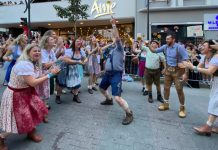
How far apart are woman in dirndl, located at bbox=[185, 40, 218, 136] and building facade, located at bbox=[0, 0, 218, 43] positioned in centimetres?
749

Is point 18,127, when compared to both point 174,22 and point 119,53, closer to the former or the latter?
point 119,53

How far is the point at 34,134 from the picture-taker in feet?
15.7

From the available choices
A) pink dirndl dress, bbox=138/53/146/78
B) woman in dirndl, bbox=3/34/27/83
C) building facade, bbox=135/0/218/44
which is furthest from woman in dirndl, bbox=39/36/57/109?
building facade, bbox=135/0/218/44

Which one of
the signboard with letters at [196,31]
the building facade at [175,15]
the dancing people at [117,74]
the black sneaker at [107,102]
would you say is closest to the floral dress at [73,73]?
the black sneaker at [107,102]

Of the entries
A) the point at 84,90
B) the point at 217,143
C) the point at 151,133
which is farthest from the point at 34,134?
the point at 84,90

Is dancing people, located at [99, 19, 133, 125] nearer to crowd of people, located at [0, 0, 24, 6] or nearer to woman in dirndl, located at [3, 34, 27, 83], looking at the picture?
woman in dirndl, located at [3, 34, 27, 83]

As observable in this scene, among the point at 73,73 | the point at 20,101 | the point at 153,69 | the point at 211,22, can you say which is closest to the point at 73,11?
the point at 211,22

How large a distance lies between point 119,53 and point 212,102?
1979 mm

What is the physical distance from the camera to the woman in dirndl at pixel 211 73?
497 cm

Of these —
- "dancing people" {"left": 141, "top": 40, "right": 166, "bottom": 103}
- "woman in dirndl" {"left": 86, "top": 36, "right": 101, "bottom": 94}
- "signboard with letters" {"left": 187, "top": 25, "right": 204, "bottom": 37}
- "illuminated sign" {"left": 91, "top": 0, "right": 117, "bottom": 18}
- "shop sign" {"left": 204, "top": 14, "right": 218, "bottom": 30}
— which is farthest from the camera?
"illuminated sign" {"left": 91, "top": 0, "right": 117, "bottom": 18}

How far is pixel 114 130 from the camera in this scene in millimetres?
5324

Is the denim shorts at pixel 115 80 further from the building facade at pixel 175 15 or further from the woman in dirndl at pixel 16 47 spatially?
the building facade at pixel 175 15

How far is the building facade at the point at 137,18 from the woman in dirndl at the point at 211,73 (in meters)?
7.49

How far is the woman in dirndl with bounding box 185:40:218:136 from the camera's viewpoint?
4.97 metres
